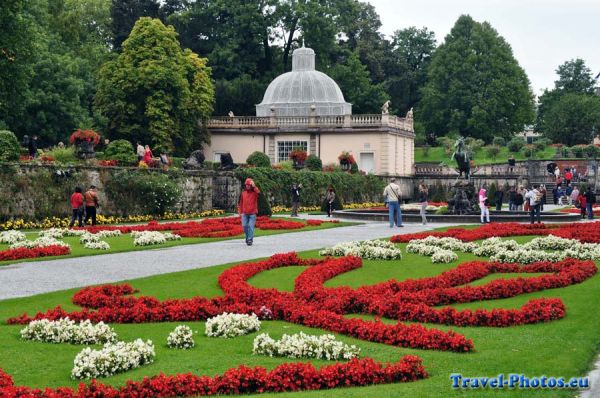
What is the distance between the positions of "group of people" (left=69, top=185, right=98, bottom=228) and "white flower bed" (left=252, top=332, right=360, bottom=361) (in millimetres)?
22069

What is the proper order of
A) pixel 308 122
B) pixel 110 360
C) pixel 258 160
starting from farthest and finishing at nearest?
1. pixel 308 122
2. pixel 258 160
3. pixel 110 360

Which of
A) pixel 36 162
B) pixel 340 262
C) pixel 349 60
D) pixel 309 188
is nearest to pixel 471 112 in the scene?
pixel 349 60

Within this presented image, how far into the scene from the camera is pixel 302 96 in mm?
72438

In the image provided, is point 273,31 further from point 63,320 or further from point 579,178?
point 63,320

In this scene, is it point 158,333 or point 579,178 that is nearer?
point 158,333

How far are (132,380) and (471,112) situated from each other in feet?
282

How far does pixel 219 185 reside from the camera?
147 feet

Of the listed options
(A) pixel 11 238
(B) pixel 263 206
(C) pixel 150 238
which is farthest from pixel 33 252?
(B) pixel 263 206

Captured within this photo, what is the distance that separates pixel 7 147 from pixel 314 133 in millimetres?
36270

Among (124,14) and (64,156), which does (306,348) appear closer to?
(64,156)

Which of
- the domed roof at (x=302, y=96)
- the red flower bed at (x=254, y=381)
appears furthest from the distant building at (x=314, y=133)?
the red flower bed at (x=254, y=381)

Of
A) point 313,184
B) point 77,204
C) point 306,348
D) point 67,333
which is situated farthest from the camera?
point 313,184

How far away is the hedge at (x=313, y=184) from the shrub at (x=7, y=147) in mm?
14209

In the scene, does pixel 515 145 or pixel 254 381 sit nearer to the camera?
pixel 254 381
